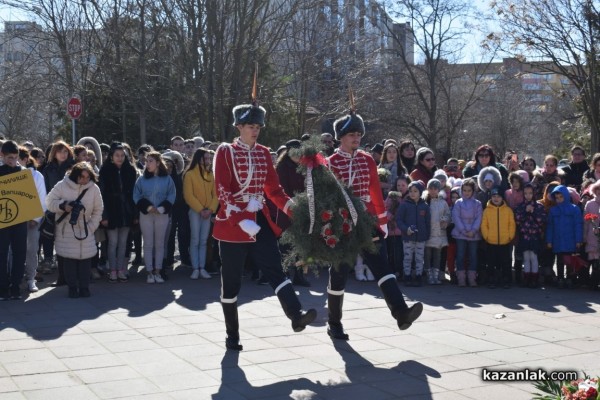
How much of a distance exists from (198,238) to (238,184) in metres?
4.91

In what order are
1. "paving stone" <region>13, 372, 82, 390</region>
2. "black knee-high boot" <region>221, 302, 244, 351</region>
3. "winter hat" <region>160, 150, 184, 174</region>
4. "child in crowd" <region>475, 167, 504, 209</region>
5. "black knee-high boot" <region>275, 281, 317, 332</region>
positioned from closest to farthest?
"paving stone" <region>13, 372, 82, 390</region> < "black knee-high boot" <region>275, 281, 317, 332</region> < "black knee-high boot" <region>221, 302, 244, 351</region> < "child in crowd" <region>475, 167, 504, 209</region> < "winter hat" <region>160, 150, 184, 174</region>

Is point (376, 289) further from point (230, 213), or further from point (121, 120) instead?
point (121, 120)

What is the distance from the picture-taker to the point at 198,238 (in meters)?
12.1

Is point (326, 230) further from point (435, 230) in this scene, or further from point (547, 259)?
point (547, 259)

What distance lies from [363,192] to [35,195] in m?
4.48

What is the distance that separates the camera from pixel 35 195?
1009cm

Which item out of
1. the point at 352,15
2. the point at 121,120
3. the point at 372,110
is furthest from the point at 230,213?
the point at 372,110

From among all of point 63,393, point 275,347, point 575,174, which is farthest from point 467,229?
point 63,393

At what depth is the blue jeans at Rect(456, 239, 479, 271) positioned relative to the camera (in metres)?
11.7

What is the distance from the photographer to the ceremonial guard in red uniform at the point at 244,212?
288 inches

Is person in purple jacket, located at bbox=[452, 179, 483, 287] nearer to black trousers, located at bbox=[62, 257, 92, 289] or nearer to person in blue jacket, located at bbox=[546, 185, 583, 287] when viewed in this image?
person in blue jacket, located at bbox=[546, 185, 583, 287]

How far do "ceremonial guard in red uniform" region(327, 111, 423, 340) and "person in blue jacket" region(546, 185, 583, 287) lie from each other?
469 cm

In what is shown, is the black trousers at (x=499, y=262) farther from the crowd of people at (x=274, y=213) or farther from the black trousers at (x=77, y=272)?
the black trousers at (x=77, y=272)

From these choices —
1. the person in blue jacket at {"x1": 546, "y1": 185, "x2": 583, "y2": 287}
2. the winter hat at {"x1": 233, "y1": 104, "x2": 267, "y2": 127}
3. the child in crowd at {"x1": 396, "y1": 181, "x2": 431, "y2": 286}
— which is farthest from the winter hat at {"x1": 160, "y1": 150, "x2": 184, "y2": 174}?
the winter hat at {"x1": 233, "y1": 104, "x2": 267, "y2": 127}
